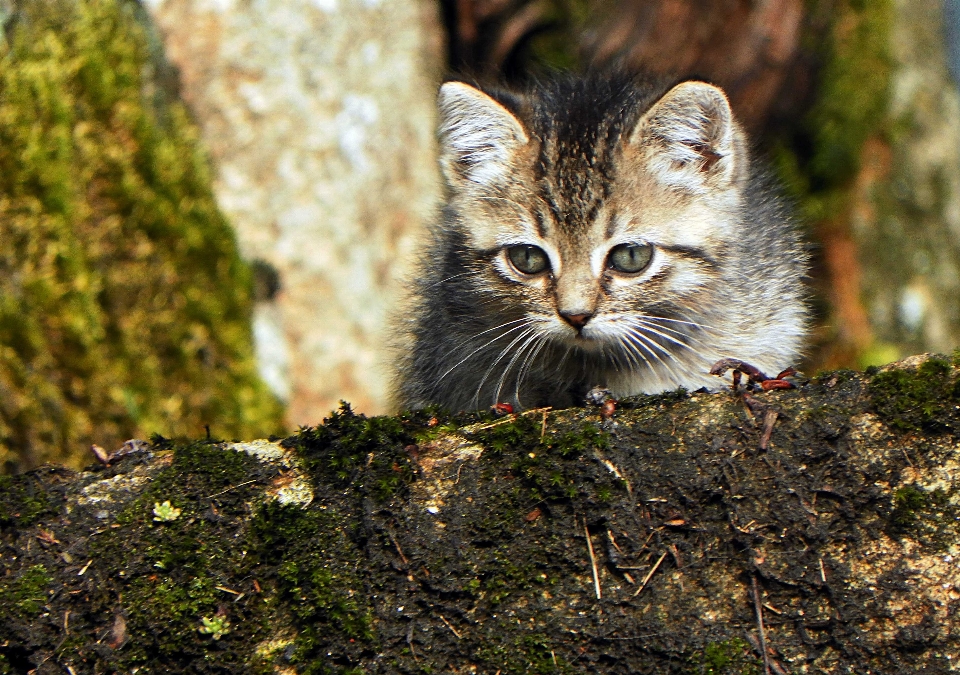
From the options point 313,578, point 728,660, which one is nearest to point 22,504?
point 313,578

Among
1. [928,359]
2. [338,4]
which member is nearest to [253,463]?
[928,359]

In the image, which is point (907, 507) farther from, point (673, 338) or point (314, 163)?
point (314, 163)

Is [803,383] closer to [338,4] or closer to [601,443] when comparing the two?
[601,443]

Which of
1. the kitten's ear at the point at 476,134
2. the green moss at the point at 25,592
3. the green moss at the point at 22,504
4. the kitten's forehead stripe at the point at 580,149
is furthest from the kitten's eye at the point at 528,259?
the green moss at the point at 25,592

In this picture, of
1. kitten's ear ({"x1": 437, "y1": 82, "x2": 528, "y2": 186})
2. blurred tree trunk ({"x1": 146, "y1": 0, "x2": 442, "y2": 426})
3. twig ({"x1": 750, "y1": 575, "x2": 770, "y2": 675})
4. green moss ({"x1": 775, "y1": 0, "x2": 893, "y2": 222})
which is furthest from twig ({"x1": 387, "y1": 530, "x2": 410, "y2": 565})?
green moss ({"x1": 775, "y1": 0, "x2": 893, "y2": 222})

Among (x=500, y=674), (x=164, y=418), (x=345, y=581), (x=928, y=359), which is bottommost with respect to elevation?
(x=164, y=418)

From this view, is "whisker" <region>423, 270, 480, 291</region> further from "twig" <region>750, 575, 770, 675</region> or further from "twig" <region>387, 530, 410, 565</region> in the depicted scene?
"twig" <region>750, 575, 770, 675</region>

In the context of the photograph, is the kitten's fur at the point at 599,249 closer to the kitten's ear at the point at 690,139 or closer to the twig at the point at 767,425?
the kitten's ear at the point at 690,139
